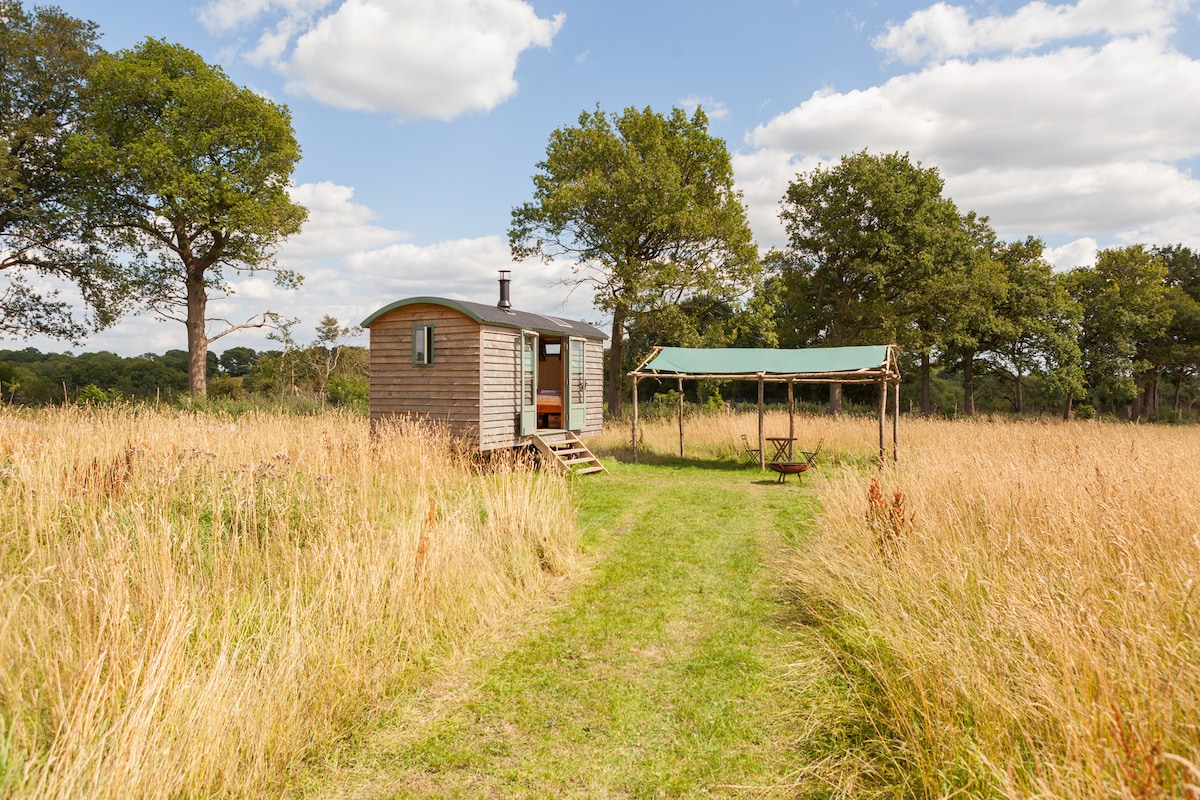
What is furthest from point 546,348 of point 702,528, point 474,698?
point 474,698

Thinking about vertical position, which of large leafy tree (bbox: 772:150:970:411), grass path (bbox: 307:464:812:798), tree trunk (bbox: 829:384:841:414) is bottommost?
grass path (bbox: 307:464:812:798)

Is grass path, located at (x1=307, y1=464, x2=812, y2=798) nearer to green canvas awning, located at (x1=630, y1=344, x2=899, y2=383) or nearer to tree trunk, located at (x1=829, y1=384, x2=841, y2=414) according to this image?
green canvas awning, located at (x1=630, y1=344, x2=899, y2=383)

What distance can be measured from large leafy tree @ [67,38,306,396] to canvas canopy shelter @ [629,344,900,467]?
13.9 meters

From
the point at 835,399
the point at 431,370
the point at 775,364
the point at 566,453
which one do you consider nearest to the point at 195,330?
the point at 431,370

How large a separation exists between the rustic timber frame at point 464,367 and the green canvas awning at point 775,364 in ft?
8.85

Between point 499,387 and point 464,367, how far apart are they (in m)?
0.86

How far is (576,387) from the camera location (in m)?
15.3

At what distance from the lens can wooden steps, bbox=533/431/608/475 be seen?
13.0 meters

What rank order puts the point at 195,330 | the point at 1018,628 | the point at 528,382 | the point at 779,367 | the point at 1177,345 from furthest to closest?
the point at 1177,345 < the point at 195,330 < the point at 779,367 < the point at 528,382 < the point at 1018,628

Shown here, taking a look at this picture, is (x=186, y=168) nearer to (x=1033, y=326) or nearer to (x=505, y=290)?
(x=505, y=290)

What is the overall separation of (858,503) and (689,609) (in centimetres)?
249

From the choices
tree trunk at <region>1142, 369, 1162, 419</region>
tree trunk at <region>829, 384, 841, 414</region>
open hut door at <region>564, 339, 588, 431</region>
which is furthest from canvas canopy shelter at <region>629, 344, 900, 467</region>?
tree trunk at <region>1142, 369, 1162, 419</region>

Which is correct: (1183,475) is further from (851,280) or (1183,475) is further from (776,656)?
(851,280)

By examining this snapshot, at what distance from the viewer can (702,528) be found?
873 cm
